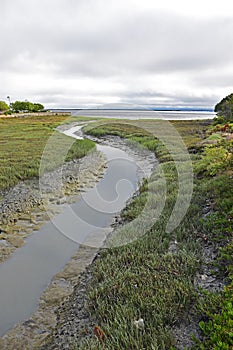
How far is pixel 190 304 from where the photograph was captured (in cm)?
489

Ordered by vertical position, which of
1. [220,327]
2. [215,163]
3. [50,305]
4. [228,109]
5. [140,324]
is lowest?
[50,305]

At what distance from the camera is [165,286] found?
5348mm

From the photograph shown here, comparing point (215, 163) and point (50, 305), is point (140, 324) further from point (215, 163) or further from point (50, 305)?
point (215, 163)

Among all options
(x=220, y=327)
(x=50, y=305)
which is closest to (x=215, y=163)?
(x=50, y=305)

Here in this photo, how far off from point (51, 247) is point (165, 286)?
471cm

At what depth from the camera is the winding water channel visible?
251 inches

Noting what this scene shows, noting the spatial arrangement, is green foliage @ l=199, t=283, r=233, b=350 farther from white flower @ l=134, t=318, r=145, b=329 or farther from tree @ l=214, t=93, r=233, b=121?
tree @ l=214, t=93, r=233, b=121

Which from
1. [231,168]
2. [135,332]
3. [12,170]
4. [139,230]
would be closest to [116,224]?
[139,230]

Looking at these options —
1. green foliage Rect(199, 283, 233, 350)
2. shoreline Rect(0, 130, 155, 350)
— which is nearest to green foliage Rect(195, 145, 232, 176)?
shoreline Rect(0, 130, 155, 350)

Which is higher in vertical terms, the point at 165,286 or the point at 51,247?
the point at 165,286

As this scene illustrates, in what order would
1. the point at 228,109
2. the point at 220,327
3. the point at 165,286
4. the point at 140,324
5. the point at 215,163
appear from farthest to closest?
the point at 228,109
the point at 215,163
the point at 165,286
the point at 140,324
the point at 220,327

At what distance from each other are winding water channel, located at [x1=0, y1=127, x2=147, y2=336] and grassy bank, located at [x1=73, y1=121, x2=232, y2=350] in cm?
149

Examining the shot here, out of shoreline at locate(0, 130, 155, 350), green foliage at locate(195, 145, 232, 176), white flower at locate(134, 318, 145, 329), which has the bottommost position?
shoreline at locate(0, 130, 155, 350)

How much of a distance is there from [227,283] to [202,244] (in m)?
1.73
